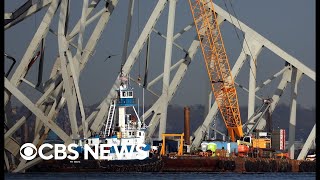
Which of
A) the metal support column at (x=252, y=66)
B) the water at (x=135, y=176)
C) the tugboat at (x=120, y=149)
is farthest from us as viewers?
the metal support column at (x=252, y=66)

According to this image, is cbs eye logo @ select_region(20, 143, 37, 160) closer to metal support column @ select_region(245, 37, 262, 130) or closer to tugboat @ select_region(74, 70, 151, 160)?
tugboat @ select_region(74, 70, 151, 160)

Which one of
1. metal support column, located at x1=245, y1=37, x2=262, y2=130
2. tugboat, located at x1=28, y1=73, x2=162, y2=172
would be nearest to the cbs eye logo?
tugboat, located at x1=28, y1=73, x2=162, y2=172

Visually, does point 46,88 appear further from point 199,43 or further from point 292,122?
point 292,122

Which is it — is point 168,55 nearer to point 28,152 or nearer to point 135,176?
point 28,152

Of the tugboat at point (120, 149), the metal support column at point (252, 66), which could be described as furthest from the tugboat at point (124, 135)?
the metal support column at point (252, 66)

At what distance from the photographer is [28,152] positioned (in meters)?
86.0

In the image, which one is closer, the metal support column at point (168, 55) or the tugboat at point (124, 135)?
the tugboat at point (124, 135)

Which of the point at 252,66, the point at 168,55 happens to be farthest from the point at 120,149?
the point at 252,66

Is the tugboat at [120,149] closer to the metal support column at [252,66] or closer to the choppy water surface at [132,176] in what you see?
the choppy water surface at [132,176]

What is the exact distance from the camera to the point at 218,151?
9631 cm

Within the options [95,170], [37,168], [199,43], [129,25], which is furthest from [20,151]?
[199,43]

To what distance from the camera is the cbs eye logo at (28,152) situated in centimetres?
8521

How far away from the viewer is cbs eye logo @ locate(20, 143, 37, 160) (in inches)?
3355

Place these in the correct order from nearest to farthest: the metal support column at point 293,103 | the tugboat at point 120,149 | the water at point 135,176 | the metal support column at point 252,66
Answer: the water at point 135,176, the tugboat at point 120,149, the metal support column at point 293,103, the metal support column at point 252,66
